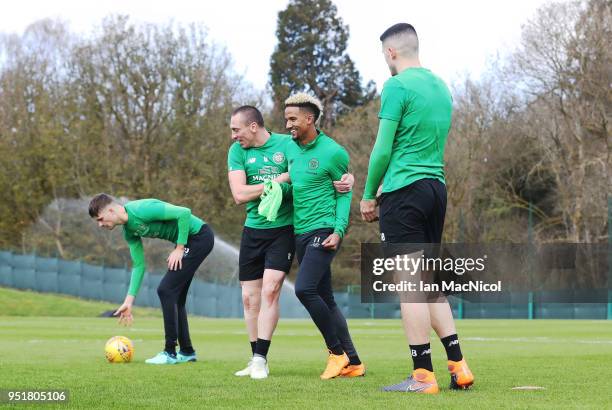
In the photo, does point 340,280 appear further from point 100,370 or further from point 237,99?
point 100,370

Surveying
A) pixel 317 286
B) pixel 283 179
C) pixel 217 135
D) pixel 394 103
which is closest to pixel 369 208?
pixel 394 103

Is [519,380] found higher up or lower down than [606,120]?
lower down

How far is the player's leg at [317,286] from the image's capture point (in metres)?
8.50

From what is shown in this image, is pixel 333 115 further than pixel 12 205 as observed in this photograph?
Yes

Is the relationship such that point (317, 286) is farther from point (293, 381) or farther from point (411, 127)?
point (411, 127)

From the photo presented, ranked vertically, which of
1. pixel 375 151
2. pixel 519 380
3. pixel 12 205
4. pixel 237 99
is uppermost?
pixel 237 99

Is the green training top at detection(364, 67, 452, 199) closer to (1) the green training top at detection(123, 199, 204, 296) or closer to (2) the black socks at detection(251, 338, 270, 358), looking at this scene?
(2) the black socks at detection(251, 338, 270, 358)

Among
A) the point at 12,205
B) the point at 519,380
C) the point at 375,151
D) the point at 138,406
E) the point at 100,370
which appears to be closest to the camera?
the point at 138,406

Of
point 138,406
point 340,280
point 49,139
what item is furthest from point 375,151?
point 340,280

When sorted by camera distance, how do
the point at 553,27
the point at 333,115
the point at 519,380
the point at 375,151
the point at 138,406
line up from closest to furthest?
the point at 138,406
the point at 375,151
the point at 519,380
the point at 553,27
the point at 333,115

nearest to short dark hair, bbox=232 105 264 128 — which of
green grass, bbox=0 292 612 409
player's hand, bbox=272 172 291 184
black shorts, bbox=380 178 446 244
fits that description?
player's hand, bbox=272 172 291 184

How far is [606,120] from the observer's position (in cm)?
4634

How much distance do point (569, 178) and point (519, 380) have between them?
40973 millimetres

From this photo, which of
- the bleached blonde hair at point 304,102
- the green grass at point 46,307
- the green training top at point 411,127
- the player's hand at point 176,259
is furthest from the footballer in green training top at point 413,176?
the green grass at point 46,307
